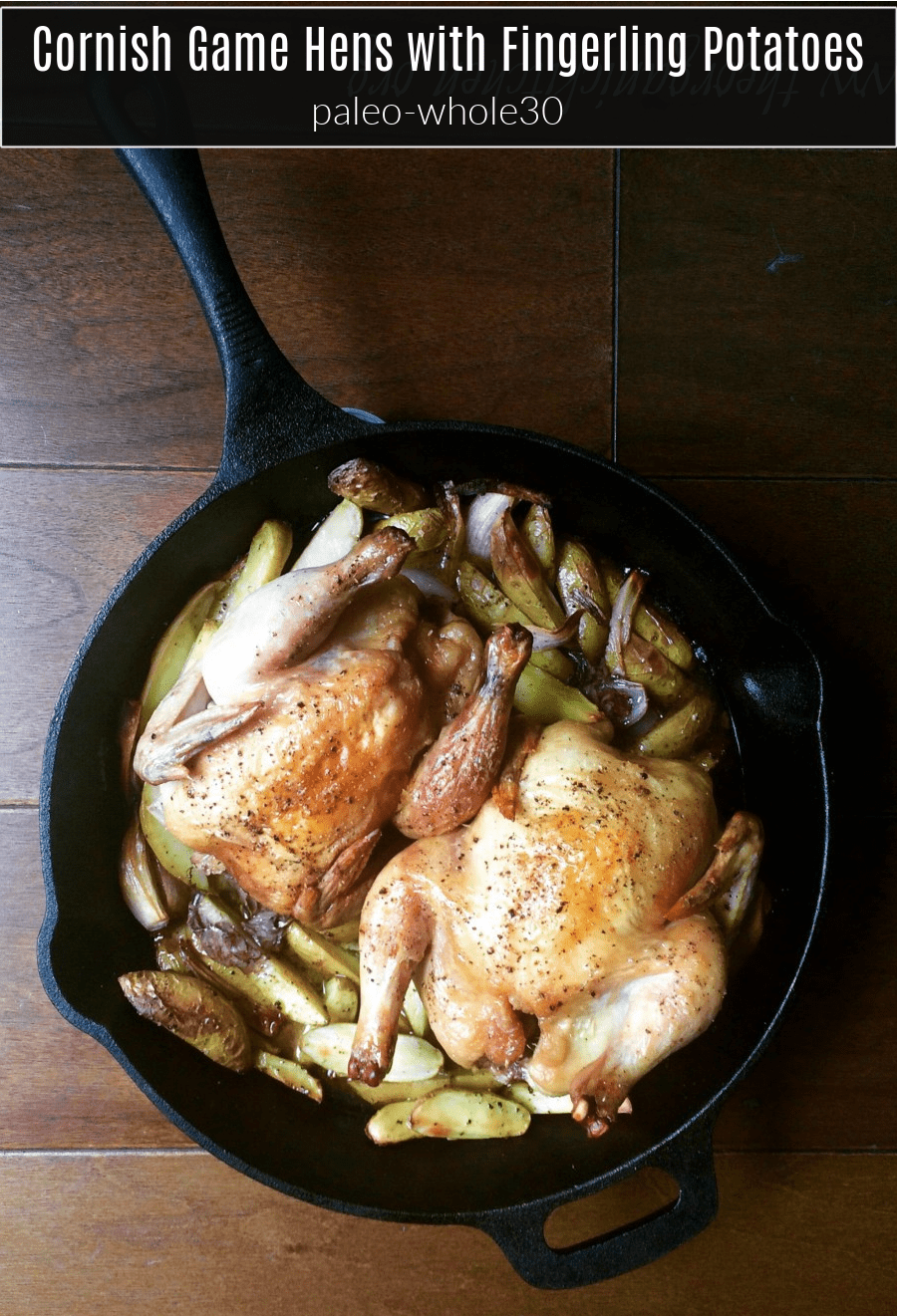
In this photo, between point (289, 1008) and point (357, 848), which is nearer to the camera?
point (357, 848)

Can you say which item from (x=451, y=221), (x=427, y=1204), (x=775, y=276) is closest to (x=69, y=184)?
(x=451, y=221)

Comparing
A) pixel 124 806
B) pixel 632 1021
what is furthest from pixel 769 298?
pixel 124 806

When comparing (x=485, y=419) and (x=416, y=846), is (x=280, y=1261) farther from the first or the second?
(x=485, y=419)

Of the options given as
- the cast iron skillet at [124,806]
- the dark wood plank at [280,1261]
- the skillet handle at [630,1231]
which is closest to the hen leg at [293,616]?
the cast iron skillet at [124,806]

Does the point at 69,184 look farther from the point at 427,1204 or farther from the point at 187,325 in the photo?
the point at 427,1204

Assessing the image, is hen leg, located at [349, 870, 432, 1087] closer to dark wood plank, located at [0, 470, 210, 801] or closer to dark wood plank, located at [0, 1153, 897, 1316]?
dark wood plank, located at [0, 1153, 897, 1316]

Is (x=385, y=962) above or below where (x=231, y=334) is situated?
below
